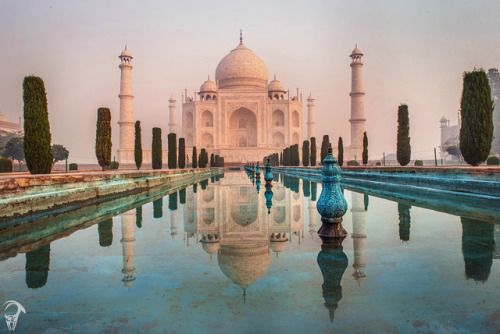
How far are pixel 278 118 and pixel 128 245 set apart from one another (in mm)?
43088

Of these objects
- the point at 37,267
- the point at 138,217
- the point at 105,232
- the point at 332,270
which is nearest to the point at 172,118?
A: the point at 138,217

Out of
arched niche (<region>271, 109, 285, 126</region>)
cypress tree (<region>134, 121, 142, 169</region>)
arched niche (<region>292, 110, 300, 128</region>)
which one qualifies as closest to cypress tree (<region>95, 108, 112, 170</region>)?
cypress tree (<region>134, 121, 142, 169</region>)

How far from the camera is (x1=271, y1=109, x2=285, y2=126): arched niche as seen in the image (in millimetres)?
44203

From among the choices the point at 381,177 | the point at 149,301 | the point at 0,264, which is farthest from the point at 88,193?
the point at 381,177

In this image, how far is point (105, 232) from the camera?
264 centimetres

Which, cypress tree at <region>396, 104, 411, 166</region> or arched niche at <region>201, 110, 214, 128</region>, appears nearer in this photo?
cypress tree at <region>396, 104, 411, 166</region>

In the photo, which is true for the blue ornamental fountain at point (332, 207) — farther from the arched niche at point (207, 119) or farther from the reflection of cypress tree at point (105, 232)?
the arched niche at point (207, 119)

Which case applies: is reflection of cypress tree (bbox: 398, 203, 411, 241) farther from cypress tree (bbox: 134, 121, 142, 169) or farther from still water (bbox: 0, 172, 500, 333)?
cypress tree (bbox: 134, 121, 142, 169)

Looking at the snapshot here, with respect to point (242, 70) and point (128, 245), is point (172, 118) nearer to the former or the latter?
point (242, 70)

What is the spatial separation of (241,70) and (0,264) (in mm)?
43740

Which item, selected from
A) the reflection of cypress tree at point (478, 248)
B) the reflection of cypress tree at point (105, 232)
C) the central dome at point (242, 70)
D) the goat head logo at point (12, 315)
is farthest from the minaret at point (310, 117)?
the goat head logo at point (12, 315)

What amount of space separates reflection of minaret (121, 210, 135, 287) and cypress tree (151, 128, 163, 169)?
12.9m

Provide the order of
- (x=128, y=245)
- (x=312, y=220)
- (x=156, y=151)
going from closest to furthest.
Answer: (x=128, y=245) → (x=312, y=220) → (x=156, y=151)

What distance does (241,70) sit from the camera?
144 ft
